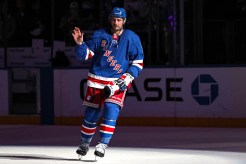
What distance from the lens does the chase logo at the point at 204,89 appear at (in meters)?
14.8

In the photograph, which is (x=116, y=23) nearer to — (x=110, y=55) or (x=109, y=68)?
(x=110, y=55)

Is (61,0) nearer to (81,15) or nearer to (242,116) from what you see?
(81,15)

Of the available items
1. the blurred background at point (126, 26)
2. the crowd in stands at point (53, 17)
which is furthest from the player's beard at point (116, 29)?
the crowd in stands at point (53, 17)

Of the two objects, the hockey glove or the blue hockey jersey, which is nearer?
the hockey glove

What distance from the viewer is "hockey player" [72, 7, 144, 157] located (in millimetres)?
9359

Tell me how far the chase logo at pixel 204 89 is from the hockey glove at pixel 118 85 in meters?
5.56

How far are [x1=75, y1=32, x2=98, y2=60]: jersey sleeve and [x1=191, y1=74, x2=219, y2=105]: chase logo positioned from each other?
561 cm

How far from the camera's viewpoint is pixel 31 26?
19.2 m

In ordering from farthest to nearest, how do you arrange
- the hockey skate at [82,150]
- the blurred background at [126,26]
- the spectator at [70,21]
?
the spectator at [70,21] < the blurred background at [126,26] < the hockey skate at [82,150]

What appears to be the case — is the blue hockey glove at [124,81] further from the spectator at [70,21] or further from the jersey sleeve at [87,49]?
the spectator at [70,21]

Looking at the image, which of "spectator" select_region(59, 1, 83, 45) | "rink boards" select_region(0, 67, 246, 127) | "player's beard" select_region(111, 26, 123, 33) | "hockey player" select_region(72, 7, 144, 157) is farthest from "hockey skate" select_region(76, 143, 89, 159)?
"spectator" select_region(59, 1, 83, 45)

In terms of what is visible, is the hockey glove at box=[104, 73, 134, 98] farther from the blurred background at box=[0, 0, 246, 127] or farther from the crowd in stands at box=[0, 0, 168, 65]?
the crowd in stands at box=[0, 0, 168, 65]

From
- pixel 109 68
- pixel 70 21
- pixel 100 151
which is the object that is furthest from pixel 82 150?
pixel 70 21

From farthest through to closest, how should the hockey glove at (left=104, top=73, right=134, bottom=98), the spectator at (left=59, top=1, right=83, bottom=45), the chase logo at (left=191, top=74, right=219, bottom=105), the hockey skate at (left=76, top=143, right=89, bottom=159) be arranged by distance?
the spectator at (left=59, top=1, right=83, bottom=45) → the chase logo at (left=191, top=74, right=219, bottom=105) → the hockey skate at (left=76, top=143, right=89, bottom=159) → the hockey glove at (left=104, top=73, right=134, bottom=98)
